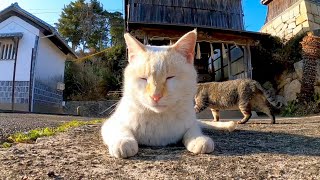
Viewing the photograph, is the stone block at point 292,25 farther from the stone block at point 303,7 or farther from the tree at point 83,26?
the tree at point 83,26

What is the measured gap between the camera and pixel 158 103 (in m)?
1.67

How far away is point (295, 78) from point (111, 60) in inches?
421

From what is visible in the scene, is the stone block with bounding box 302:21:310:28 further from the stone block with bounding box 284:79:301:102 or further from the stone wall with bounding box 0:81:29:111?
the stone wall with bounding box 0:81:29:111

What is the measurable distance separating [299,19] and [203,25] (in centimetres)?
498

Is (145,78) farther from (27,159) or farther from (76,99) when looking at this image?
(76,99)

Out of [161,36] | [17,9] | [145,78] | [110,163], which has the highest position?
[17,9]

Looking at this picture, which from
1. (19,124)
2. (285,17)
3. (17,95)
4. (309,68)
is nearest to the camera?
(19,124)

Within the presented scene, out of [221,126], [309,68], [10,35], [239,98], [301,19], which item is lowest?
[221,126]

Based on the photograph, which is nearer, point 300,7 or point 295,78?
point 295,78

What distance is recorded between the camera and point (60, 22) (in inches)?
1005

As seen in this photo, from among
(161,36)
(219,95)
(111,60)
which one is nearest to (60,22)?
(111,60)

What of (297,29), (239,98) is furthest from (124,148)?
(297,29)

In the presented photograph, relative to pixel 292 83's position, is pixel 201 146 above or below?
below

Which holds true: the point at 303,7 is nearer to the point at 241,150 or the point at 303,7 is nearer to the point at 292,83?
the point at 292,83
